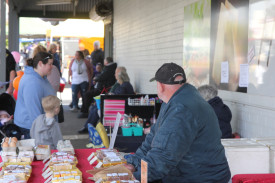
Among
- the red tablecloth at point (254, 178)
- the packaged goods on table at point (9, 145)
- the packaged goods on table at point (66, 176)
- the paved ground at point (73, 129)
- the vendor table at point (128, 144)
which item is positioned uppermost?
the packaged goods on table at point (9, 145)

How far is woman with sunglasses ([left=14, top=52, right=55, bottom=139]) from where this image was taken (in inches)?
164

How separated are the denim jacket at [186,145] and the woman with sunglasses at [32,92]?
2.07 metres

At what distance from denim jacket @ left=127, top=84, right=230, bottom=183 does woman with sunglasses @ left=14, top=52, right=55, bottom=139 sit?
207cm

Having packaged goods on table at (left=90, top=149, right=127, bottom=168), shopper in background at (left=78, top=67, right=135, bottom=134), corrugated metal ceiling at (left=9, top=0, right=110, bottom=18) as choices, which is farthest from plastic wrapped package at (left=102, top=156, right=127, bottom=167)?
corrugated metal ceiling at (left=9, top=0, right=110, bottom=18)

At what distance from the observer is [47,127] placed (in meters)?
3.94

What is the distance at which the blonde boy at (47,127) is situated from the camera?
3932 millimetres

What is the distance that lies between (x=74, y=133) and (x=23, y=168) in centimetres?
601

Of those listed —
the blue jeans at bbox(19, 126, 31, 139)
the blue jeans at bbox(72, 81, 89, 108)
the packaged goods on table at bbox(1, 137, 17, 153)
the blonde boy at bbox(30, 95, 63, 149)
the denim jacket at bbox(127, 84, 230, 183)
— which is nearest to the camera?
the denim jacket at bbox(127, 84, 230, 183)

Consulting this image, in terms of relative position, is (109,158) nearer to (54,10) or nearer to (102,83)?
(102,83)

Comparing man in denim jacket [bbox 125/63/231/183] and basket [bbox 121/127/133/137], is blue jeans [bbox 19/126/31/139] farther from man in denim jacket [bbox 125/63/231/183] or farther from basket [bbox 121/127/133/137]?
man in denim jacket [bbox 125/63/231/183]

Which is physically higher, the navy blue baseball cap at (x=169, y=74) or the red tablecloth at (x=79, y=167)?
the navy blue baseball cap at (x=169, y=74)

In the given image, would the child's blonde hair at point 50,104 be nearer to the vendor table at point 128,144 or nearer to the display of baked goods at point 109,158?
the vendor table at point 128,144

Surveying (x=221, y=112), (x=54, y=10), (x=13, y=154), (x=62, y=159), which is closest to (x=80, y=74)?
(x=54, y=10)

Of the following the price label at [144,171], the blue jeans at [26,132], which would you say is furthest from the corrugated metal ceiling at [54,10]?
the price label at [144,171]
